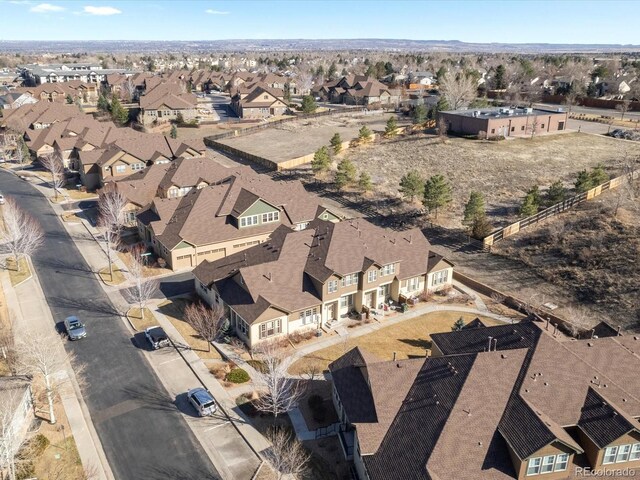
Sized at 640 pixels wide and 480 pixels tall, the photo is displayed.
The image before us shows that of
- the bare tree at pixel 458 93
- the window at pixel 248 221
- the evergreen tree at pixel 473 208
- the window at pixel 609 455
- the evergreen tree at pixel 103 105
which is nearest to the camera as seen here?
the window at pixel 609 455

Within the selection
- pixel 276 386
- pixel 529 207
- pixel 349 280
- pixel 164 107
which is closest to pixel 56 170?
pixel 164 107

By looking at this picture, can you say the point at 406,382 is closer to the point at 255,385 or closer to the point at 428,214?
the point at 255,385

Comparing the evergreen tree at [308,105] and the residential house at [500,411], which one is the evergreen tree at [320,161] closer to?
the evergreen tree at [308,105]

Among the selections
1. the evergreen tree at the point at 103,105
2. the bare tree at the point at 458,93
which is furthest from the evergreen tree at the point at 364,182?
the evergreen tree at the point at 103,105

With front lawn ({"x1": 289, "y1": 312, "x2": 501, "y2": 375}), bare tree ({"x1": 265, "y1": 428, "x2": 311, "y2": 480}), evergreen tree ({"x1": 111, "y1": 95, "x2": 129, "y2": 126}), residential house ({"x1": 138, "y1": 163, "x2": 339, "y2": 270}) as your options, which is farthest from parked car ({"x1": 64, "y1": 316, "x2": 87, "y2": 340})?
evergreen tree ({"x1": 111, "y1": 95, "x2": 129, "y2": 126})

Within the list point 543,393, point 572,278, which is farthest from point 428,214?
point 543,393

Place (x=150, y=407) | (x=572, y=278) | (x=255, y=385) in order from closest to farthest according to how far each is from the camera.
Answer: (x=150, y=407) → (x=255, y=385) → (x=572, y=278)

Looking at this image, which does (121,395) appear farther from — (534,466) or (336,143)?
(336,143)
